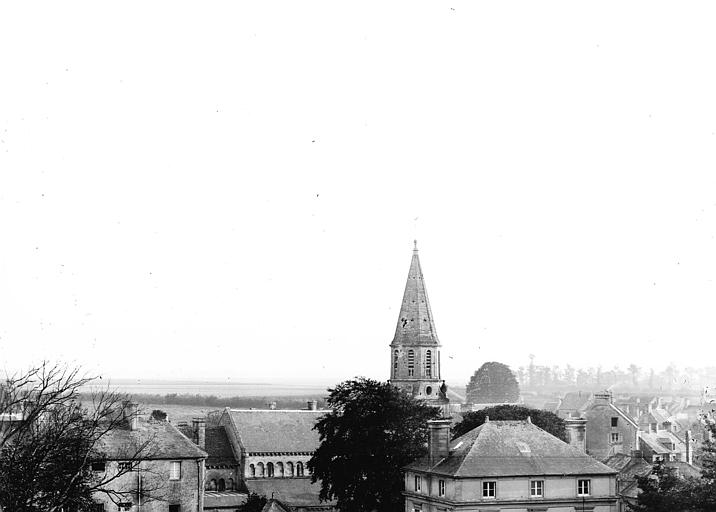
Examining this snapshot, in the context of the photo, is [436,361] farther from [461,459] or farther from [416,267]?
[461,459]

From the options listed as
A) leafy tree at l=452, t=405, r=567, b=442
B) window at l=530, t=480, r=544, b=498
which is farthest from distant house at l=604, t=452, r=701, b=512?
leafy tree at l=452, t=405, r=567, b=442

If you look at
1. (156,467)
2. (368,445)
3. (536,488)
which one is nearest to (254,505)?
(156,467)

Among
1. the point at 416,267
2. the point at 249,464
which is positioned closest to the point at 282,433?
the point at 249,464

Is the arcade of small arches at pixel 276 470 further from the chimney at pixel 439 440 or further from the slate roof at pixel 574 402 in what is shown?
the slate roof at pixel 574 402

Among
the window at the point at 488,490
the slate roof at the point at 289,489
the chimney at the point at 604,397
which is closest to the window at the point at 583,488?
the window at the point at 488,490

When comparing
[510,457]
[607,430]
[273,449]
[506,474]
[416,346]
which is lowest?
[273,449]

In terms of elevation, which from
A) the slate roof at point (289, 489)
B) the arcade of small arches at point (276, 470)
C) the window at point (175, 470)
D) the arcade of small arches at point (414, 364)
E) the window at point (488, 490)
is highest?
the arcade of small arches at point (414, 364)

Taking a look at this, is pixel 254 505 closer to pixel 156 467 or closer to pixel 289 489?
pixel 156 467
